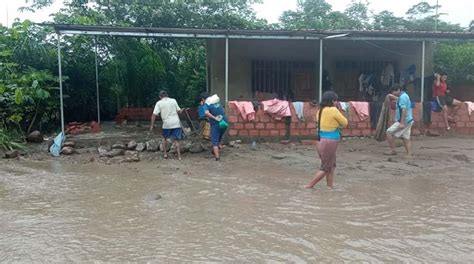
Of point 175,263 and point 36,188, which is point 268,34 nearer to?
point 36,188

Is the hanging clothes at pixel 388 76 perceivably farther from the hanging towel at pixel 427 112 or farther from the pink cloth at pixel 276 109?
the pink cloth at pixel 276 109

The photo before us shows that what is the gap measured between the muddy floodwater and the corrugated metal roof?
10.0ft

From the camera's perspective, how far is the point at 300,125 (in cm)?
1120

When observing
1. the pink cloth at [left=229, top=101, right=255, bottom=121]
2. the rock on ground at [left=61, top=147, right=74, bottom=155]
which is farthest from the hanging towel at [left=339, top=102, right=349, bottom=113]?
the rock on ground at [left=61, top=147, right=74, bottom=155]

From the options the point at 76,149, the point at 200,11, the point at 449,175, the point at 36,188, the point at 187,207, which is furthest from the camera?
the point at 200,11

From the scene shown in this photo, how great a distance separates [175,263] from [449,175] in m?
5.58

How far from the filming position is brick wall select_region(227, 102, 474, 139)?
11.0 metres

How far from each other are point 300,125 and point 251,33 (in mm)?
2542

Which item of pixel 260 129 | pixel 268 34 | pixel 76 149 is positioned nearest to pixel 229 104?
pixel 260 129

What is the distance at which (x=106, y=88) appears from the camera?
16078mm

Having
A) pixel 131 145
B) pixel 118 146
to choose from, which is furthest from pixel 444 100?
pixel 118 146

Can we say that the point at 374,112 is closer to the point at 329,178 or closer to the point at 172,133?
the point at 172,133

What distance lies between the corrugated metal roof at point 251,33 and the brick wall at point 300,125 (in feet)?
5.61

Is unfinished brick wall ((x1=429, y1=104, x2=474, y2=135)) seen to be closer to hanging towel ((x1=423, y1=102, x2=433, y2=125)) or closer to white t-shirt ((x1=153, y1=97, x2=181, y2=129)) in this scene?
hanging towel ((x1=423, y1=102, x2=433, y2=125))
